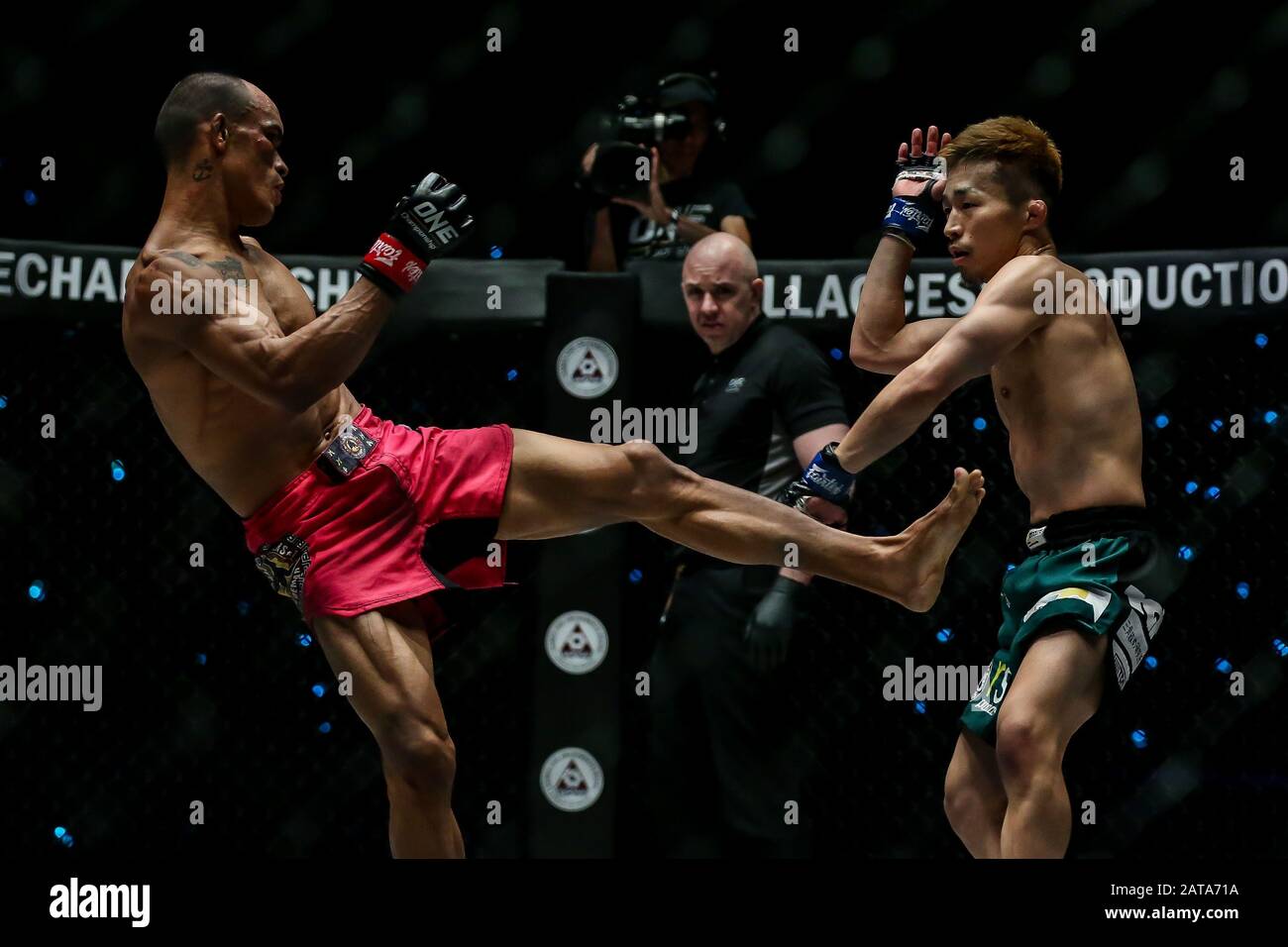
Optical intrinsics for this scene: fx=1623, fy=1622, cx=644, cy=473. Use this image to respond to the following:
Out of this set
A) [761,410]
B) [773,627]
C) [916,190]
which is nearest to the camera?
[916,190]

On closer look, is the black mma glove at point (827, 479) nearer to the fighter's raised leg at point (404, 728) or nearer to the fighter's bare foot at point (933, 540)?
the fighter's bare foot at point (933, 540)

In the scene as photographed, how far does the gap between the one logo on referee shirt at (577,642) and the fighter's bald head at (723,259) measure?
675 millimetres

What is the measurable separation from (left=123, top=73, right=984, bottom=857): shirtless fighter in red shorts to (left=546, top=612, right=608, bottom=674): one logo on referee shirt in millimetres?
654

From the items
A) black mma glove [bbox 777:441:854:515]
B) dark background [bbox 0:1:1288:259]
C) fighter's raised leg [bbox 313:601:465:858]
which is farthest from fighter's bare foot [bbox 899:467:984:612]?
dark background [bbox 0:1:1288:259]

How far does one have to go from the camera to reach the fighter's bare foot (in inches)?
93.8

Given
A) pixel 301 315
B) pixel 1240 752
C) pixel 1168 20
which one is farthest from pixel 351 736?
pixel 1168 20

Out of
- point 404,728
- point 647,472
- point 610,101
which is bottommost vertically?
point 404,728

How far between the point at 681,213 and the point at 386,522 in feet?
4.10

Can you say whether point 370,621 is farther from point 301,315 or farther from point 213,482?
point 301,315

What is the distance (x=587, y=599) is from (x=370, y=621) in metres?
0.91

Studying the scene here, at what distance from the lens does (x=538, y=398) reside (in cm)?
312

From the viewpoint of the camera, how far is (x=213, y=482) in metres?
2.31
